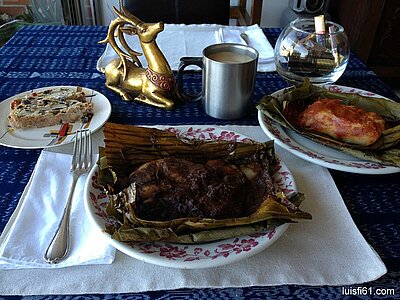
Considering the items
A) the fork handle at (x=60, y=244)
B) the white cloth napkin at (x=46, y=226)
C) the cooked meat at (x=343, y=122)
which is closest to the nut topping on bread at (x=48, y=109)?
the white cloth napkin at (x=46, y=226)

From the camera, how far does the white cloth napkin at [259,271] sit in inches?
17.0

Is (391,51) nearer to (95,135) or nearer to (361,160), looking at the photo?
(361,160)

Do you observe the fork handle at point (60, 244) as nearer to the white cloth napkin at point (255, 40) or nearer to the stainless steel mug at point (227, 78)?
the stainless steel mug at point (227, 78)

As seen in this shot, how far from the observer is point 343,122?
65cm

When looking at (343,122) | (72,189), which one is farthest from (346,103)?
(72,189)

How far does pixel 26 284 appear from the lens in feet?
1.40

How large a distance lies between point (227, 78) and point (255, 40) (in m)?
0.44

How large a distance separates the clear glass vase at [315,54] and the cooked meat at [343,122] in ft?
0.67

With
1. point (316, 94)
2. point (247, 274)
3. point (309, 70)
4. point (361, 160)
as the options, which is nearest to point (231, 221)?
point (247, 274)

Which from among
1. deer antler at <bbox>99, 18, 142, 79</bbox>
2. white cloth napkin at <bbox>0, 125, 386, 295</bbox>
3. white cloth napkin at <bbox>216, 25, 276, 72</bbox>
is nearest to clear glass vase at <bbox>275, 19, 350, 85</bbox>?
white cloth napkin at <bbox>216, 25, 276, 72</bbox>

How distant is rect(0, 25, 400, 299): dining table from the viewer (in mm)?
433

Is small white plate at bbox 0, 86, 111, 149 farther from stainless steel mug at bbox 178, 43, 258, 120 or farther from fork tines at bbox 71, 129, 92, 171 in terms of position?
stainless steel mug at bbox 178, 43, 258, 120

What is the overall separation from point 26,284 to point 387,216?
0.47 m

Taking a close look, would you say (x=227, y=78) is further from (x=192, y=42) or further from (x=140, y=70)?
(x=192, y=42)
